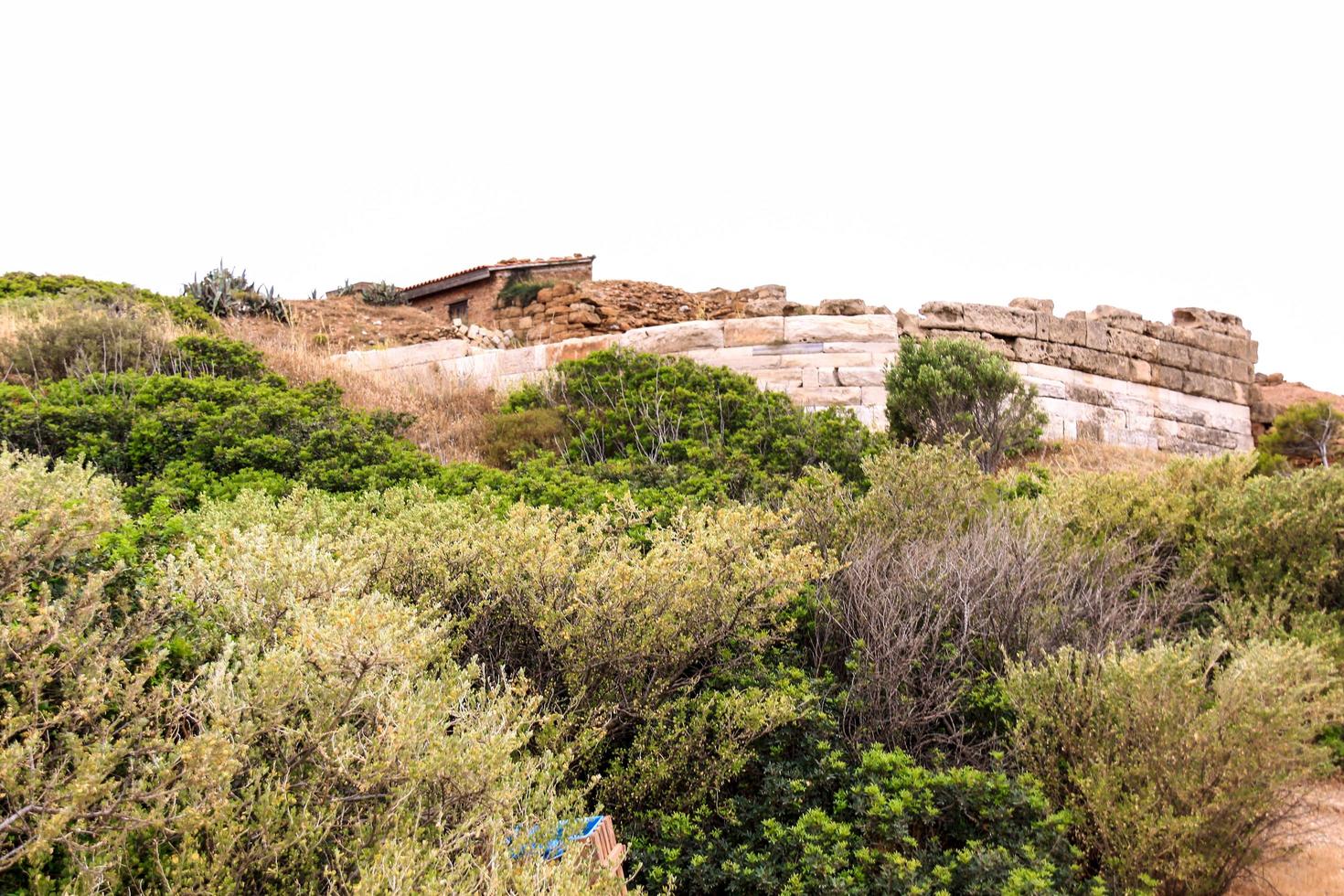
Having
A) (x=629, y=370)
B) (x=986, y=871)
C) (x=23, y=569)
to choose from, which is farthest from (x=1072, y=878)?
(x=629, y=370)

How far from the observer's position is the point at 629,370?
33.1 feet

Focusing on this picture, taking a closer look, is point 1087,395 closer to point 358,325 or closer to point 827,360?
point 827,360

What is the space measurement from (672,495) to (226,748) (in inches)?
178

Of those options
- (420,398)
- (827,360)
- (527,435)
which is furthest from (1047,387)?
(420,398)

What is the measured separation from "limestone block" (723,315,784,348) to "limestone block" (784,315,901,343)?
0.09 m

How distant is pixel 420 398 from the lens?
11.0 metres

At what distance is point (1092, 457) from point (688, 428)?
5.30m

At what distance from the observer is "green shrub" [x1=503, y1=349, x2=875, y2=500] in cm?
782

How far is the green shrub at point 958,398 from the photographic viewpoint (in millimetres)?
10320

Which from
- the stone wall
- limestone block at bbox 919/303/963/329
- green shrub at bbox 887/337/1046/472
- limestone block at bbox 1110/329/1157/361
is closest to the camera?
green shrub at bbox 887/337/1046/472

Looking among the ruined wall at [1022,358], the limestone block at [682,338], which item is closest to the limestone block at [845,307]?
the ruined wall at [1022,358]

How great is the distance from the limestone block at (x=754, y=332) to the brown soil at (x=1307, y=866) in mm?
7781

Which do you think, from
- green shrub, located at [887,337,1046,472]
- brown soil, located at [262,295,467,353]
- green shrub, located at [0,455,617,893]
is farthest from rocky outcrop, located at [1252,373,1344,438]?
green shrub, located at [0,455,617,893]

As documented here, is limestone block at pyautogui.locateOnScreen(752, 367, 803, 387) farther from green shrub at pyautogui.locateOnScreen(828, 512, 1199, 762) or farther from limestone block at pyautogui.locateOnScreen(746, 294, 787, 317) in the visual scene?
green shrub at pyautogui.locateOnScreen(828, 512, 1199, 762)
